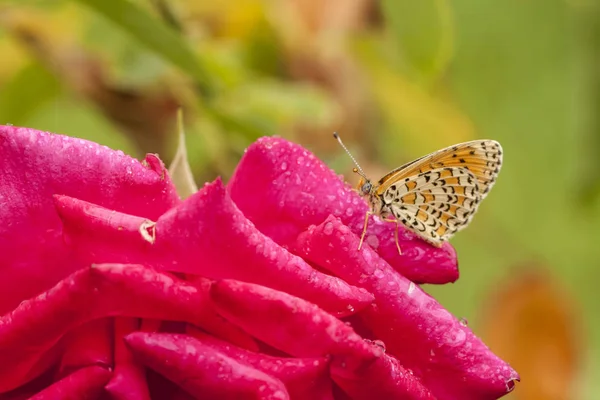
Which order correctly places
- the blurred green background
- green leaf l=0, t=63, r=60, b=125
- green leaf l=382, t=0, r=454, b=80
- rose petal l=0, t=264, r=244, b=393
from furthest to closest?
green leaf l=0, t=63, r=60, b=125 < the blurred green background < green leaf l=382, t=0, r=454, b=80 < rose petal l=0, t=264, r=244, b=393

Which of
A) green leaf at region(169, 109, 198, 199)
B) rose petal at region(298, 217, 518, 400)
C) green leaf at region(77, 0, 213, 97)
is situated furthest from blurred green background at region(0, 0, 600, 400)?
rose petal at region(298, 217, 518, 400)

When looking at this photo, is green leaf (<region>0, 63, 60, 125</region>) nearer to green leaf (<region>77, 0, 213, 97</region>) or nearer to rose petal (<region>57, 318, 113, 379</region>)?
green leaf (<region>77, 0, 213, 97</region>)

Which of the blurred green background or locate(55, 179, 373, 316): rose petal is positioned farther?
the blurred green background

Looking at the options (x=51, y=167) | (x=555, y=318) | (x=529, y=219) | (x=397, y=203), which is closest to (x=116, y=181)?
(x=51, y=167)

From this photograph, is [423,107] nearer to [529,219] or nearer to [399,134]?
[399,134]

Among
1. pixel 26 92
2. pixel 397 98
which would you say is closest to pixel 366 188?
pixel 26 92
